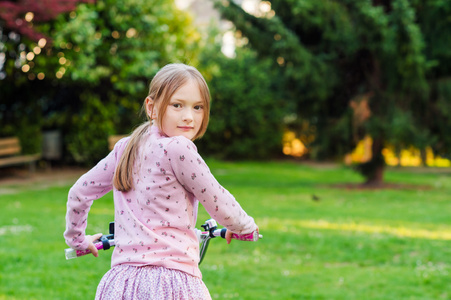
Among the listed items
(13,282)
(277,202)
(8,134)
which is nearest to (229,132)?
(8,134)

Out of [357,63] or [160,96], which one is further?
[357,63]

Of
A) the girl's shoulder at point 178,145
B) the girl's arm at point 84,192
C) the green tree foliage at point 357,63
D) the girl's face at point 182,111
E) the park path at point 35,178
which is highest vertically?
the green tree foliage at point 357,63

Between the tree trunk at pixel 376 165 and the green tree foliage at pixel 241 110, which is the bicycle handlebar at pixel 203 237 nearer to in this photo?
the tree trunk at pixel 376 165

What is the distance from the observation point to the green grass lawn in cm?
545

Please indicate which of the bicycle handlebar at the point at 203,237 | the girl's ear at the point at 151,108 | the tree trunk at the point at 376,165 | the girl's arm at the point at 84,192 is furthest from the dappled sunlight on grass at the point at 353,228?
the girl's ear at the point at 151,108

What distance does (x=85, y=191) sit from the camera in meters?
2.40

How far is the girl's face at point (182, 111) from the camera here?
89.9 inches

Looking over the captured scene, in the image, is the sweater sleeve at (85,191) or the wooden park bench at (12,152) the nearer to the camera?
the sweater sleeve at (85,191)

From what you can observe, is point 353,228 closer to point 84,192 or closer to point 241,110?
point 84,192

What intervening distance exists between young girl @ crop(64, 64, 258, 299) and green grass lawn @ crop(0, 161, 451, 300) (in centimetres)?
301

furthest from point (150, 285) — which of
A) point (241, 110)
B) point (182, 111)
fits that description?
point (241, 110)

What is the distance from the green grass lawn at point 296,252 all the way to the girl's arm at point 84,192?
277 cm

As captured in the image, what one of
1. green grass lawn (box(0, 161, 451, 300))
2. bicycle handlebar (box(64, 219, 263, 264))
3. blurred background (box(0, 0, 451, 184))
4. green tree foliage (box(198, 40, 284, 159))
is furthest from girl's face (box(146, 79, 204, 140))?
green tree foliage (box(198, 40, 284, 159))

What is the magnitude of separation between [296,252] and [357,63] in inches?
320
